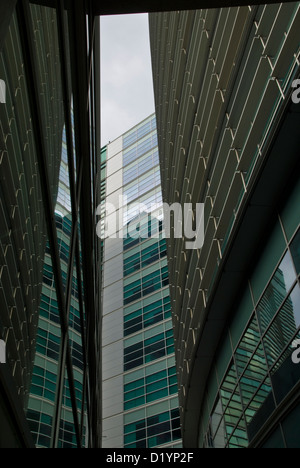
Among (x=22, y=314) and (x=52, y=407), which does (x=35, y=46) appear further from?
(x=52, y=407)

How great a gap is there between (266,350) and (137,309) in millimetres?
34431

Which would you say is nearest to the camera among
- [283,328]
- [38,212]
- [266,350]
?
[38,212]

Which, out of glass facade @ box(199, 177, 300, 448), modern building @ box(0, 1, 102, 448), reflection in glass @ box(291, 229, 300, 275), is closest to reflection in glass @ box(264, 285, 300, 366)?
glass facade @ box(199, 177, 300, 448)

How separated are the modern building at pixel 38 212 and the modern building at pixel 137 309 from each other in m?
18.6

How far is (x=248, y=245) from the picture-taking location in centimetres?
1114

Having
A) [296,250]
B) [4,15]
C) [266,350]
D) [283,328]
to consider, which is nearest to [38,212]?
[4,15]

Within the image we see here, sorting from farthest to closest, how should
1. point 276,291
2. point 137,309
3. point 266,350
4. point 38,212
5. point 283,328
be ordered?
1. point 137,309
2. point 266,350
3. point 276,291
4. point 283,328
5. point 38,212

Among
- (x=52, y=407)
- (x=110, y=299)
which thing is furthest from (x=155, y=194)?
(x=52, y=407)

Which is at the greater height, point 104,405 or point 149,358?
point 149,358

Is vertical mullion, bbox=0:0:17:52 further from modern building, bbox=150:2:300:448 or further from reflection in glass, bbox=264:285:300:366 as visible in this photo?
reflection in glass, bbox=264:285:300:366

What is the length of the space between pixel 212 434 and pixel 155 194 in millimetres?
36794

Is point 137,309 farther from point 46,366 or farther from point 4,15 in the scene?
point 4,15

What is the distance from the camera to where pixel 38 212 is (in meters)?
5.52

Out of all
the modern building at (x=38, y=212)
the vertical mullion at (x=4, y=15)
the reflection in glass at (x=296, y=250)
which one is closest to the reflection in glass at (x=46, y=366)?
the modern building at (x=38, y=212)
